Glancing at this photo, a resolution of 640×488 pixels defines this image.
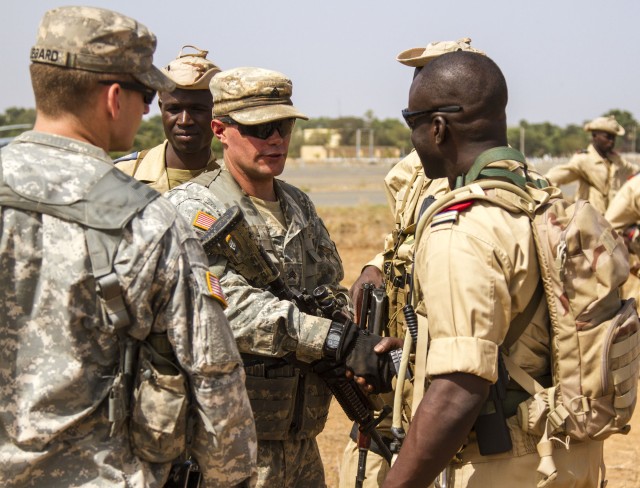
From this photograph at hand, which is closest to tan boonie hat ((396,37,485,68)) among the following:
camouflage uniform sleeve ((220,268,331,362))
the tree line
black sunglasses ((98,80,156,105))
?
camouflage uniform sleeve ((220,268,331,362))

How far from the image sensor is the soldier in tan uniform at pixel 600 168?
11828mm

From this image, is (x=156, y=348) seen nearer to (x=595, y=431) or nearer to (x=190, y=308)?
(x=190, y=308)

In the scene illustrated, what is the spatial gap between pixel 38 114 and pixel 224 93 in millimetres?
1464

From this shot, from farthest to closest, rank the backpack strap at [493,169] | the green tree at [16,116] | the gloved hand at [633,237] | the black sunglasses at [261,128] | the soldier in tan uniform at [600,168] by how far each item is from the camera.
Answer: the green tree at [16,116], the soldier in tan uniform at [600,168], the gloved hand at [633,237], the black sunglasses at [261,128], the backpack strap at [493,169]

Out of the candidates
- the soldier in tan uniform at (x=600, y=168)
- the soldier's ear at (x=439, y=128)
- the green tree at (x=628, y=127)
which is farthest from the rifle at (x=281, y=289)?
the green tree at (x=628, y=127)

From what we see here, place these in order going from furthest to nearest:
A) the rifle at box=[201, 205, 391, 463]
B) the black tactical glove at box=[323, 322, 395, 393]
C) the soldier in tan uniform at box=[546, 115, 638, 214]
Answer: the soldier in tan uniform at box=[546, 115, 638, 214] < the black tactical glove at box=[323, 322, 395, 393] < the rifle at box=[201, 205, 391, 463]

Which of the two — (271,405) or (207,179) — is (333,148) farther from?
(271,405)

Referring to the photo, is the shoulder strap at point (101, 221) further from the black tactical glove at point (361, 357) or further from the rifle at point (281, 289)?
the black tactical glove at point (361, 357)

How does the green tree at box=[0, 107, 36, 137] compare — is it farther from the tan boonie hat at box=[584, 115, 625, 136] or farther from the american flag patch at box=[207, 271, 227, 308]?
the american flag patch at box=[207, 271, 227, 308]

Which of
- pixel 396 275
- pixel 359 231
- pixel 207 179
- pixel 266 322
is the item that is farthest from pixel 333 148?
pixel 266 322

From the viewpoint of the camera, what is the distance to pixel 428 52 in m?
4.59

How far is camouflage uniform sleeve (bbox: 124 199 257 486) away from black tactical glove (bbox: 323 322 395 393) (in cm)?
106

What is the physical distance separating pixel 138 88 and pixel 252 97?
133cm

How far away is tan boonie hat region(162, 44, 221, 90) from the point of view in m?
4.81
